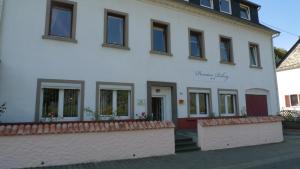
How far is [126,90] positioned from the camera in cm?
1146

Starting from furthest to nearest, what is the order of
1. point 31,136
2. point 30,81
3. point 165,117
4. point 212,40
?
point 212,40 < point 165,117 < point 30,81 < point 31,136

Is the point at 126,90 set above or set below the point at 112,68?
below

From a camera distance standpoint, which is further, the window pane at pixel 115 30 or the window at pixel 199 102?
the window at pixel 199 102

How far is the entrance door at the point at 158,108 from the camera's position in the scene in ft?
42.0

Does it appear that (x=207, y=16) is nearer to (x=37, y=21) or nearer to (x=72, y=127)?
(x=37, y=21)

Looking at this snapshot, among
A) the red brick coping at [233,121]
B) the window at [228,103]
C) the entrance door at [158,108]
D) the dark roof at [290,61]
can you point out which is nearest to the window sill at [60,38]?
the entrance door at [158,108]

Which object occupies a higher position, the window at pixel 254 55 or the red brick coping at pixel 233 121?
the window at pixel 254 55

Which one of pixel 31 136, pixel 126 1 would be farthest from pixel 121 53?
pixel 31 136

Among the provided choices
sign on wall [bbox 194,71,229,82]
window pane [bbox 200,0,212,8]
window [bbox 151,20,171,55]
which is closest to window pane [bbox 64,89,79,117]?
window [bbox 151,20,171,55]

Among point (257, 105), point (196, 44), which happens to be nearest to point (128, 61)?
point (196, 44)

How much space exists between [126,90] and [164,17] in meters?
4.54

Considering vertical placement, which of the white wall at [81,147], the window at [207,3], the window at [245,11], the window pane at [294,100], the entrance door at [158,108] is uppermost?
the window at [245,11]

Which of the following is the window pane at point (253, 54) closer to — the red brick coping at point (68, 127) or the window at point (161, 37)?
the window at point (161, 37)

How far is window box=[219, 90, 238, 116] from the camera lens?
48.1 ft
